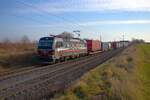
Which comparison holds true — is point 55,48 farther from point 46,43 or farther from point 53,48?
point 46,43

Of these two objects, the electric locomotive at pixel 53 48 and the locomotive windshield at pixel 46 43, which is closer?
the electric locomotive at pixel 53 48

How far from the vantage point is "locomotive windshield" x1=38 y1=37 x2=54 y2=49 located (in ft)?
102

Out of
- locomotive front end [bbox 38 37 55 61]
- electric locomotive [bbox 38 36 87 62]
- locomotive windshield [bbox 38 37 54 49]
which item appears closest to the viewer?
locomotive front end [bbox 38 37 55 61]

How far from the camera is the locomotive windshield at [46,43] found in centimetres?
3106

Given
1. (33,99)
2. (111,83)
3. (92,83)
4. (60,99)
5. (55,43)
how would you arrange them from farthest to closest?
(55,43)
(92,83)
(111,83)
(33,99)
(60,99)

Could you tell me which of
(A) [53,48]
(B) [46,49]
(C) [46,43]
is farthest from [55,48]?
(C) [46,43]

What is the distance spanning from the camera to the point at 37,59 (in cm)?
3206

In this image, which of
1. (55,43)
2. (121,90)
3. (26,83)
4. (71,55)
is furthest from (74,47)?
(121,90)

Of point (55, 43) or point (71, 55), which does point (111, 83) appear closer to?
point (55, 43)

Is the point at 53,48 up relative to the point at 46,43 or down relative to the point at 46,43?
down

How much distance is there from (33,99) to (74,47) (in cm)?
2767

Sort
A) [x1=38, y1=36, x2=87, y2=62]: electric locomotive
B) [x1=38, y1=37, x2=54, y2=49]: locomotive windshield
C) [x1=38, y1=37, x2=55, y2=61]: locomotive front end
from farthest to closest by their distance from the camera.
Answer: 1. [x1=38, y1=37, x2=54, y2=49]: locomotive windshield
2. [x1=38, y1=36, x2=87, y2=62]: electric locomotive
3. [x1=38, y1=37, x2=55, y2=61]: locomotive front end

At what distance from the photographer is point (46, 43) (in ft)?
103

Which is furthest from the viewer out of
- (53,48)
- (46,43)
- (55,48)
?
(46,43)
